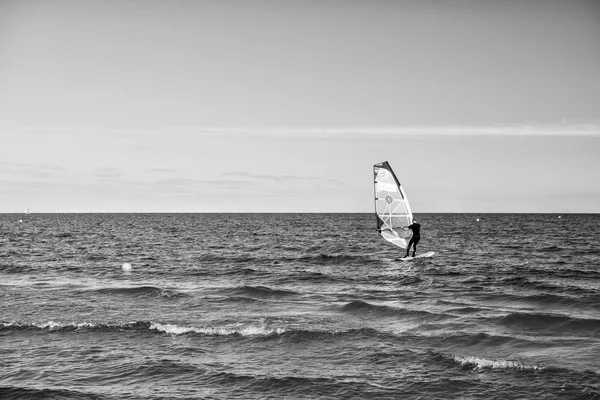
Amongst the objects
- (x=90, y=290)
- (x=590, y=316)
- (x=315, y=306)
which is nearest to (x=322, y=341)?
(x=315, y=306)

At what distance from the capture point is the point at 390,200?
32250 mm

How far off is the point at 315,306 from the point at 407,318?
392 centimetres

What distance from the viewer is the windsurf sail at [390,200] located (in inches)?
1250

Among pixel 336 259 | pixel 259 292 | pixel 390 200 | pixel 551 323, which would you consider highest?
pixel 390 200

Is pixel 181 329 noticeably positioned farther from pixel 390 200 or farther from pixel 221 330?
pixel 390 200

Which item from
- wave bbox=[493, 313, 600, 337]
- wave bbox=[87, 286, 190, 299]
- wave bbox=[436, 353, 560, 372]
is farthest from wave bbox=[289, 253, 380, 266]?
wave bbox=[436, 353, 560, 372]

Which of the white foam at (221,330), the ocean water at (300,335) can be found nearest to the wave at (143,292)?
the ocean water at (300,335)

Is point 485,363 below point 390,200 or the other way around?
below

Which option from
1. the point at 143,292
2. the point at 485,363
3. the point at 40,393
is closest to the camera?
the point at 40,393

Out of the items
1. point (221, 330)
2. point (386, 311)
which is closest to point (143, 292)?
point (221, 330)

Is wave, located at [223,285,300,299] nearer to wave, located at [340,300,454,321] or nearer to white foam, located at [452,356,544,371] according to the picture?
wave, located at [340,300,454,321]

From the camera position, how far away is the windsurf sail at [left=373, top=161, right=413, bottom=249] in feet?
104

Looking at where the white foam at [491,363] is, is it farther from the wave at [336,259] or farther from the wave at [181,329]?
the wave at [336,259]

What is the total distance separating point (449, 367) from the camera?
1291 centimetres
